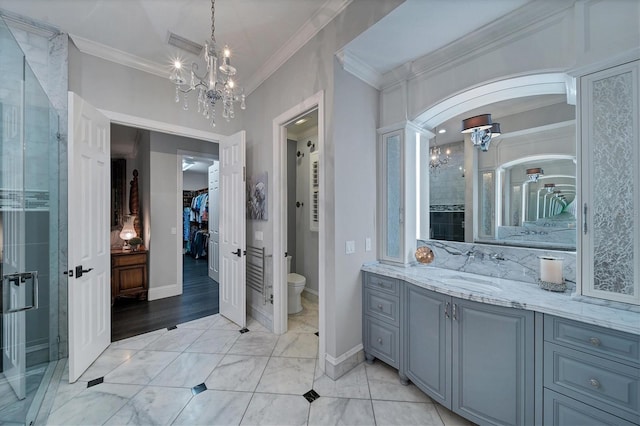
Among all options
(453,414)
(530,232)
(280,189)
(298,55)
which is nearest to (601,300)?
(530,232)

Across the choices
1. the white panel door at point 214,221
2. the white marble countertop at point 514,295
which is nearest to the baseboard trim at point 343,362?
the white marble countertop at point 514,295

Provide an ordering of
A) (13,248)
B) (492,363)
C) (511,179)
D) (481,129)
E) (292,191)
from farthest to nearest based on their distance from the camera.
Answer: (292,191)
(481,129)
(511,179)
(13,248)
(492,363)

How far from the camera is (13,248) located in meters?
1.82

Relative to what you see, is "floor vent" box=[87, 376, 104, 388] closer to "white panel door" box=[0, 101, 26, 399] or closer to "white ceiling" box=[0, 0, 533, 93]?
"white panel door" box=[0, 101, 26, 399]

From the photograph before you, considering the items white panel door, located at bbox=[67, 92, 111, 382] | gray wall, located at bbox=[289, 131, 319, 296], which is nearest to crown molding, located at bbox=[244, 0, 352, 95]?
gray wall, located at bbox=[289, 131, 319, 296]

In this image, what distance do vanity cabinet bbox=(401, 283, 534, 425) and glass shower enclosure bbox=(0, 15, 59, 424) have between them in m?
2.68

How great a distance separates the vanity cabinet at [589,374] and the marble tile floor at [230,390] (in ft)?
2.09

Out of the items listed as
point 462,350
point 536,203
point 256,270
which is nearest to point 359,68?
point 536,203

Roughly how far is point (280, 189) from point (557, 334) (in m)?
2.42

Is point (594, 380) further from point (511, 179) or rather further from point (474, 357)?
point (511, 179)

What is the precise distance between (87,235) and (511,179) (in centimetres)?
371

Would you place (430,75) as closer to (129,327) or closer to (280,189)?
(280,189)

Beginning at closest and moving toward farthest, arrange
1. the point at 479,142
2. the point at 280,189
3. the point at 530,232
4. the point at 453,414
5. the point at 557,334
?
the point at 557,334, the point at 453,414, the point at 530,232, the point at 479,142, the point at 280,189

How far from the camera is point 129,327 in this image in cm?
289
